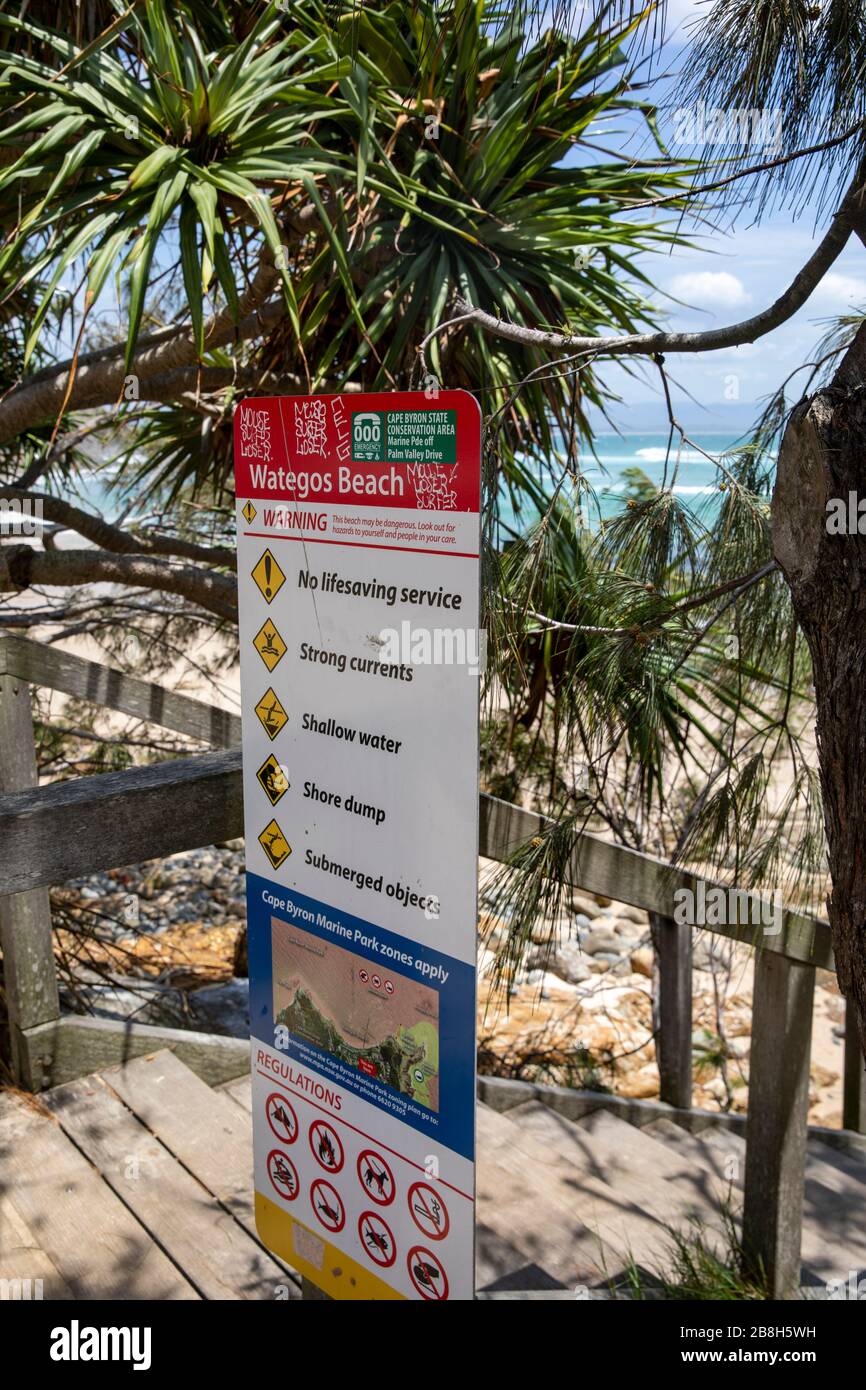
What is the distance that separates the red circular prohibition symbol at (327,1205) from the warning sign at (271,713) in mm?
636

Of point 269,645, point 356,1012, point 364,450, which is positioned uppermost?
point 364,450

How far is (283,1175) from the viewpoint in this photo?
1.62 metres

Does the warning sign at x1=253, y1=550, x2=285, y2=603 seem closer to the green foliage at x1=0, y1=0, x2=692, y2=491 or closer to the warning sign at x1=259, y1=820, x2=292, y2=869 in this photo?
the warning sign at x1=259, y1=820, x2=292, y2=869

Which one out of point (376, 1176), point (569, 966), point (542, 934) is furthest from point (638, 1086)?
point (376, 1176)

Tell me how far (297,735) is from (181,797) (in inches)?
9.1

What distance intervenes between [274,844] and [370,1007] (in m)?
0.27

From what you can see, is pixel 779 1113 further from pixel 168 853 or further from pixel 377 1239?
pixel 168 853

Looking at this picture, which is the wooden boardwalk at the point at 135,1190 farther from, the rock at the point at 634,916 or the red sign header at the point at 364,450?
the rock at the point at 634,916

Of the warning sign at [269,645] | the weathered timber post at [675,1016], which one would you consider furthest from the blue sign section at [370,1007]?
the weathered timber post at [675,1016]

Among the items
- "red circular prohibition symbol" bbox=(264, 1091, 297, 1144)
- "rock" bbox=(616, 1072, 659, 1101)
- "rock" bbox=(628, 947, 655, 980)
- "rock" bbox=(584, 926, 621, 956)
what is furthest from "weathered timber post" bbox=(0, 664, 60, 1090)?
"rock" bbox=(584, 926, 621, 956)

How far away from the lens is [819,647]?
59.6 inches
